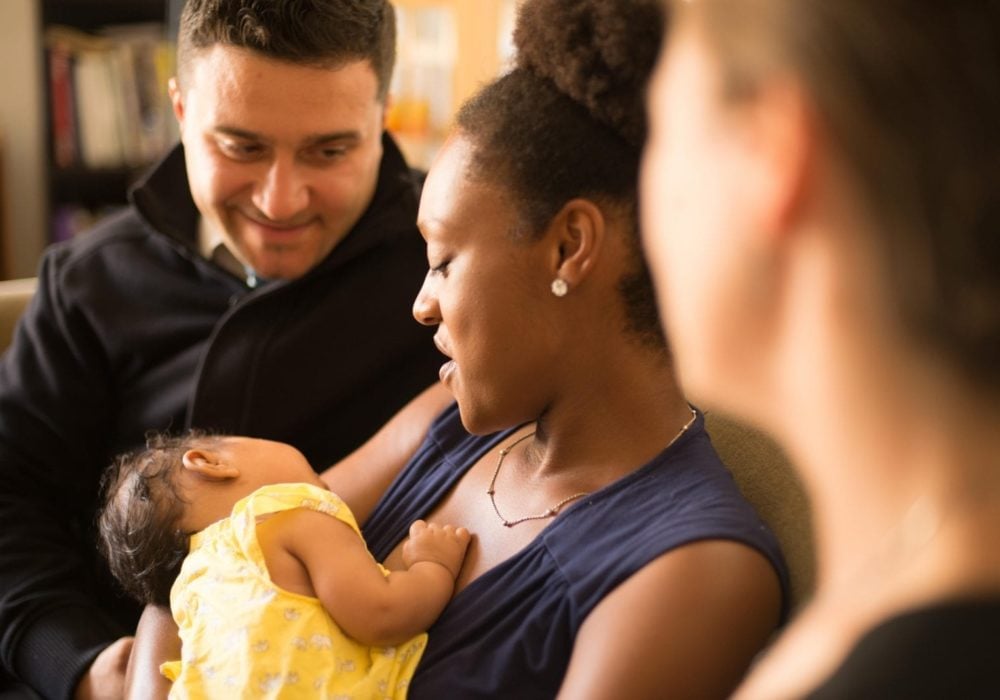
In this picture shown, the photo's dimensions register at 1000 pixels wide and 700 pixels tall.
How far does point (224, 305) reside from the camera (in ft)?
6.10

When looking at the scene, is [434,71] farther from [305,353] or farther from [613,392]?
[613,392]

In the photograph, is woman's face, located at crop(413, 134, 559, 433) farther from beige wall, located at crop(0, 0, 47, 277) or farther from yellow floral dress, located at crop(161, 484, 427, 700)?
beige wall, located at crop(0, 0, 47, 277)

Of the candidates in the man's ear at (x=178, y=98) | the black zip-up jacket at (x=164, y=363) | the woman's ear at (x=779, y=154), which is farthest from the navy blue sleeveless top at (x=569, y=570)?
the man's ear at (x=178, y=98)

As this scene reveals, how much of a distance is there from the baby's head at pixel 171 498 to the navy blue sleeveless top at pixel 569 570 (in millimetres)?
316

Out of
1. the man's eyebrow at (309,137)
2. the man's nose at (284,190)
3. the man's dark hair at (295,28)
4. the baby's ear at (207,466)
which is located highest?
the man's dark hair at (295,28)

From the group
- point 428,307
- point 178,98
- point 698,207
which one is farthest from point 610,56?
point 178,98

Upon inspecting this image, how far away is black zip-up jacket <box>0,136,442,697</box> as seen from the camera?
1.76m

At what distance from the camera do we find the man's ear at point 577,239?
3.76 ft

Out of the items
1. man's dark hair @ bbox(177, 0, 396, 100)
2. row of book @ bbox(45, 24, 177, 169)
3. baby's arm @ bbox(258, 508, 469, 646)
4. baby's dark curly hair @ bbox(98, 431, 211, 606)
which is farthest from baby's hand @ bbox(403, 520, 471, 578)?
row of book @ bbox(45, 24, 177, 169)

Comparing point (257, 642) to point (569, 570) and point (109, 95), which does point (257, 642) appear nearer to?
point (569, 570)

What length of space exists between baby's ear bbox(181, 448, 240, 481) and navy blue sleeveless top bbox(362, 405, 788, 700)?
0.33 metres

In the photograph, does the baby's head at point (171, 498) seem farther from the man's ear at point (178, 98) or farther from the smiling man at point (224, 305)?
the man's ear at point (178, 98)

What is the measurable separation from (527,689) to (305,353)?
0.77 metres

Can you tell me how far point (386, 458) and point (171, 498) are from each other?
0.29 meters
